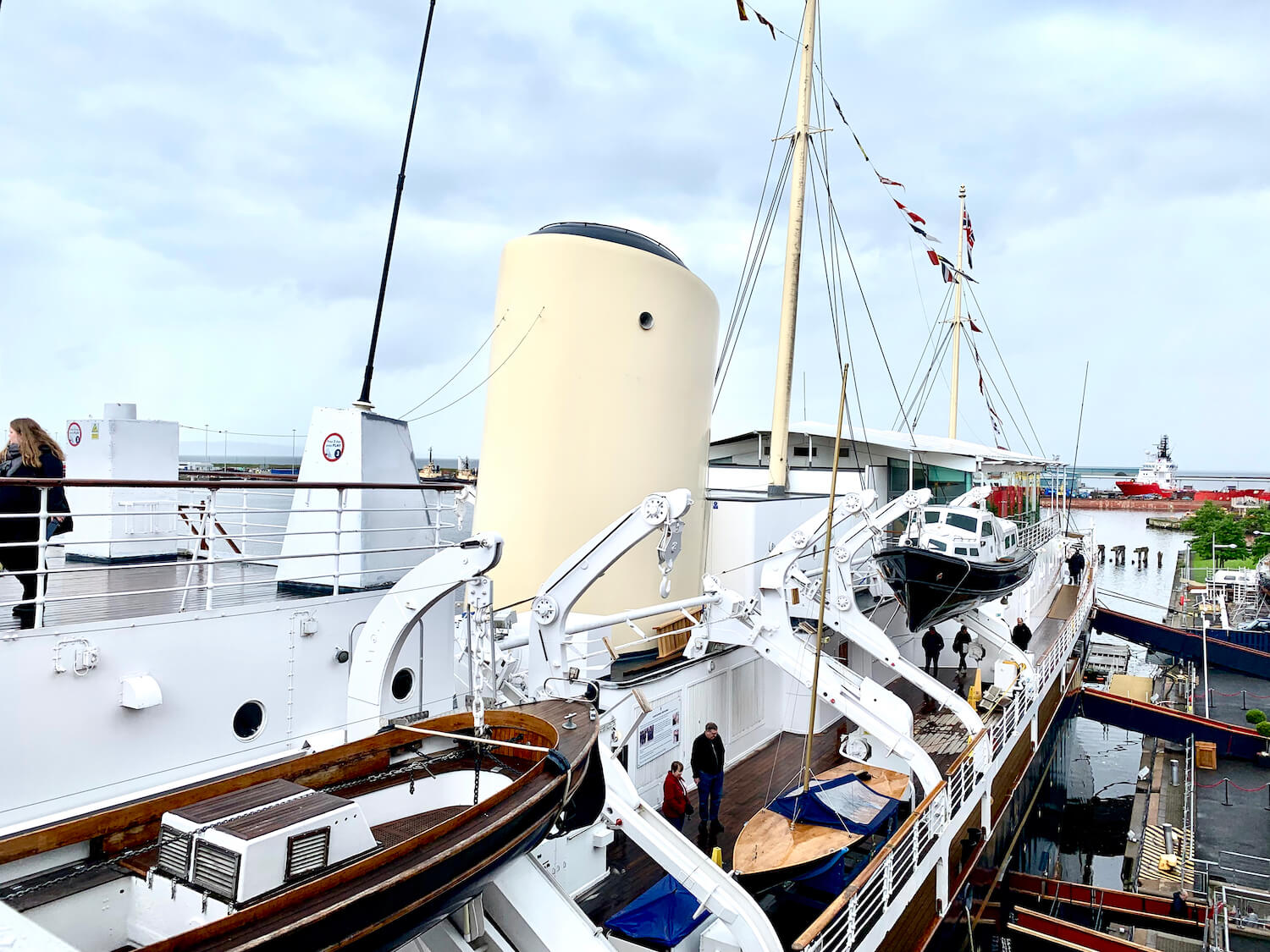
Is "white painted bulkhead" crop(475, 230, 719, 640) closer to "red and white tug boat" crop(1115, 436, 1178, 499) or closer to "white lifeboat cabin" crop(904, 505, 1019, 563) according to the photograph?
"white lifeboat cabin" crop(904, 505, 1019, 563)

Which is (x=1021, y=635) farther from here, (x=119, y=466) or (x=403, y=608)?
(x=119, y=466)

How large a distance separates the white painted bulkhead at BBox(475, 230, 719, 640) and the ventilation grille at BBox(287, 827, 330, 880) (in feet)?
21.7

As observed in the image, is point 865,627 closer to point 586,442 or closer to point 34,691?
point 586,442

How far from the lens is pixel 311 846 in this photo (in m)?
3.40

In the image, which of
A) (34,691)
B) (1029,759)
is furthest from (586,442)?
(1029,759)

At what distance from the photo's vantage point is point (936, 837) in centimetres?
972

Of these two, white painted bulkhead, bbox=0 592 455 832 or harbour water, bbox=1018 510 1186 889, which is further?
harbour water, bbox=1018 510 1186 889

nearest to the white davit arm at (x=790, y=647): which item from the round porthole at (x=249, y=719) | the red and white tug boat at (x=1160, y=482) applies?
the round porthole at (x=249, y=719)

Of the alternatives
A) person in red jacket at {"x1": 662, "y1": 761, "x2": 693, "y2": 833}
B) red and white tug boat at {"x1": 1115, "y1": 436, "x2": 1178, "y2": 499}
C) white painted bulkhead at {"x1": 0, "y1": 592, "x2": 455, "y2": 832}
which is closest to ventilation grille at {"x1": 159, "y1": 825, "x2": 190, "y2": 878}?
white painted bulkhead at {"x1": 0, "y1": 592, "x2": 455, "y2": 832}

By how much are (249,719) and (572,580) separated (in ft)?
9.54

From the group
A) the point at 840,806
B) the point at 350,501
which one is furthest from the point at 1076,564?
the point at 350,501

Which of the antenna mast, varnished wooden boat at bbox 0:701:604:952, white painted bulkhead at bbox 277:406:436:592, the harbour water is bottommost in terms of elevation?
the harbour water

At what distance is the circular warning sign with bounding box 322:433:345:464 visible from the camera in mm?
7709

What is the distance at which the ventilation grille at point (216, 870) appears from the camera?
3.16 metres
